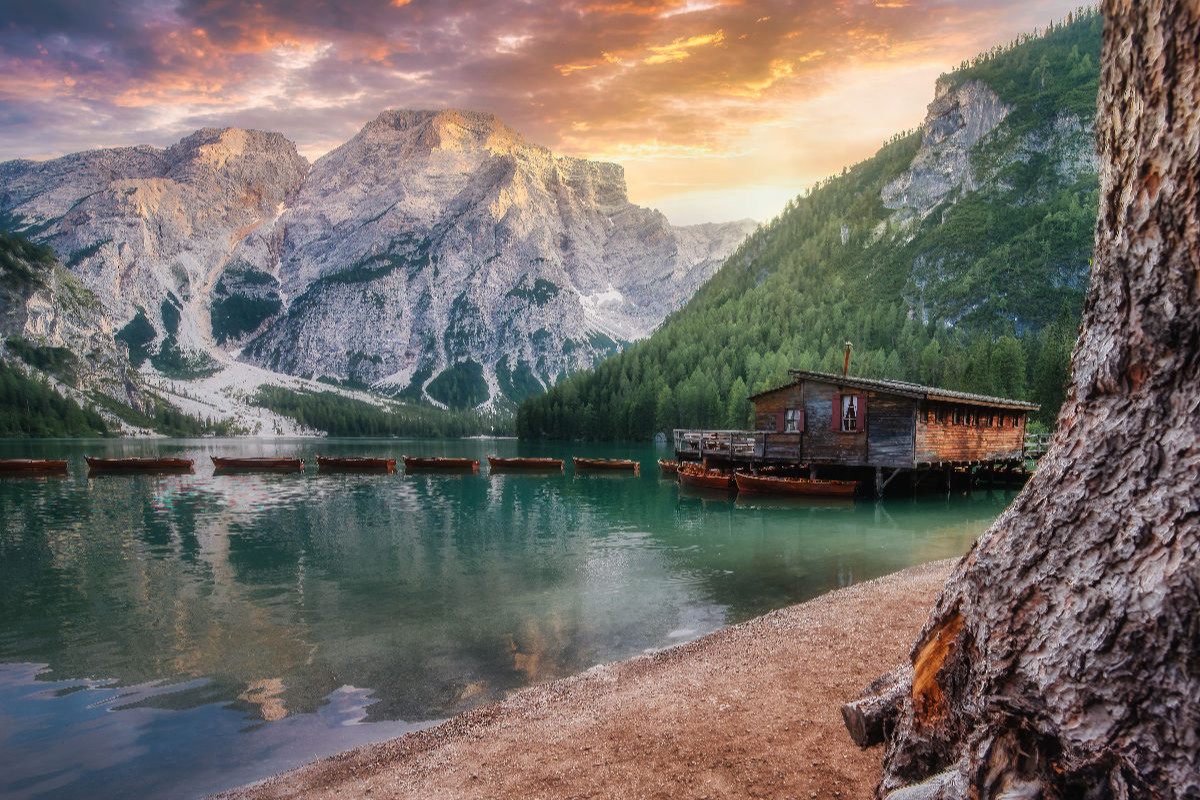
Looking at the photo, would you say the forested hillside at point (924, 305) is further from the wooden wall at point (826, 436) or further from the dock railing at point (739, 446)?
the wooden wall at point (826, 436)

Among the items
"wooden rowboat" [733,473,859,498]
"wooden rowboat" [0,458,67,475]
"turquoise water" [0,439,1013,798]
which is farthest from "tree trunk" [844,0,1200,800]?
"wooden rowboat" [0,458,67,475]

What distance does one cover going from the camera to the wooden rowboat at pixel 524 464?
267ft

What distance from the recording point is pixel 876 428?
44.3m

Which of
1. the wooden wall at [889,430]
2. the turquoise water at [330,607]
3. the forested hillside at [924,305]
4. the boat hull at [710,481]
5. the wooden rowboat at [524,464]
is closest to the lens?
the turquoise water at [330,607]

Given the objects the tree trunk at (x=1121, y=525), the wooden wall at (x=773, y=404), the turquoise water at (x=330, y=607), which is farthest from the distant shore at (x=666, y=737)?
the wooden wall at (x=773, y=404)

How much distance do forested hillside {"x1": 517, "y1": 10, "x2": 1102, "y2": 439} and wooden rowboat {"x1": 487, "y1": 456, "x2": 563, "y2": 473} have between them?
43346 millimetres

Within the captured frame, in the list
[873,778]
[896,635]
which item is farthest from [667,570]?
[873,778]

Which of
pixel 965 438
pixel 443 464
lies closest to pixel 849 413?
pixel 965 438

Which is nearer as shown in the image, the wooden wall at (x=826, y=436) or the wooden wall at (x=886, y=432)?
the wooden wall at (x=886, y=432)

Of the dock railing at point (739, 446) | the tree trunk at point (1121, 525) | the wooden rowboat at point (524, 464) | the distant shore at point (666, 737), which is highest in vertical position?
the tree trunk at point (1121, 525)

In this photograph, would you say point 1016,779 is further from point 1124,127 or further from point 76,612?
point 76,612

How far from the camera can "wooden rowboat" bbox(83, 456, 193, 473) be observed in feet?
252

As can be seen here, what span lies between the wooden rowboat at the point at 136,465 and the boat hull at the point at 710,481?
205 feet

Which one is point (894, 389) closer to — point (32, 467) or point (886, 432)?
point (886, 432)
